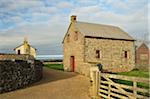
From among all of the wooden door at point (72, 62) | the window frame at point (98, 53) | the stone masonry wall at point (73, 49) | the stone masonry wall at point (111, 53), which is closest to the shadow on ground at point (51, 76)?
the stone masonry wall at point (73, 49)

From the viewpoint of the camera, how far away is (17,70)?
52.4 feet

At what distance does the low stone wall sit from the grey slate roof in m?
12.0

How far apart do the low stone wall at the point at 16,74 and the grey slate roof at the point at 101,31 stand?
12004mm

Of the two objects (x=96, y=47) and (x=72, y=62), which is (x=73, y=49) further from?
(x=96, y=47)

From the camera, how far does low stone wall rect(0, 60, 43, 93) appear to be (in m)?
14.5

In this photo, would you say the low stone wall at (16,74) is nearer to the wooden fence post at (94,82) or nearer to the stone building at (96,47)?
the wooden fence post at (94,82)

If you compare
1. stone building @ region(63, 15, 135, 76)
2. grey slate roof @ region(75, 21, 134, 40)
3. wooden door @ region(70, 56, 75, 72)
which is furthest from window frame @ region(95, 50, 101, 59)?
wooden door @ region(70, 56, 75, 72)

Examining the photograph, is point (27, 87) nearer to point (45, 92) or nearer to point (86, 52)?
point (45, 92)

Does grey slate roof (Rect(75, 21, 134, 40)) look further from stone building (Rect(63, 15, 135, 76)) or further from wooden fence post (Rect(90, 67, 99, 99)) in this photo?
wooden fence post (Rect(90, 67, 99, 99))

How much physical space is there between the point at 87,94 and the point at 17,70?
4966mm

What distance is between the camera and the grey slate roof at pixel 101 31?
29941mm

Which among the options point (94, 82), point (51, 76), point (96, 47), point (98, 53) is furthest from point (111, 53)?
point (94, 82)

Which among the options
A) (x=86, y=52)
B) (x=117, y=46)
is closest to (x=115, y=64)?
(x=117, y=46)

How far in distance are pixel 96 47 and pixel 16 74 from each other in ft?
49.7
